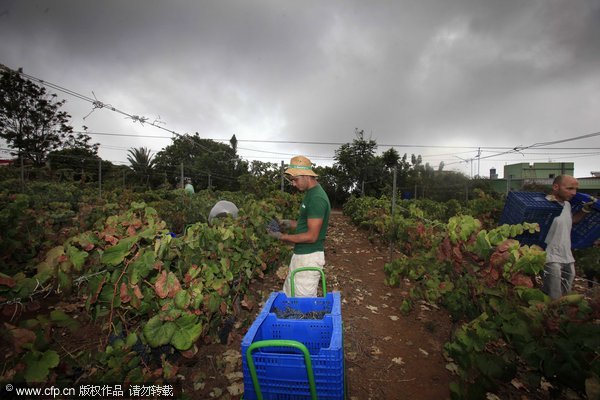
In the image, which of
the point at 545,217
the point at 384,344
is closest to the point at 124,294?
the point at 384,344

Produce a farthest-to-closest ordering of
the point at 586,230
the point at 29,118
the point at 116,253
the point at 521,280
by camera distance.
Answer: the point at 29,118 < the point at 586,230 < the point at 521,280 < the point at 116,253

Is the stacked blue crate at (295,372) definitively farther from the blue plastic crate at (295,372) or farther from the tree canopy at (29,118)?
the tree canopy at (29,118)

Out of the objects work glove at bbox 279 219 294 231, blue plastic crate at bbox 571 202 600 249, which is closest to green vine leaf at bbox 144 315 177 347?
work glove at bbox 279 219 294 231

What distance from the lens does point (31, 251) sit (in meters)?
3.77

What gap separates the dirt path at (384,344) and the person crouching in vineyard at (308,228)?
980 mm

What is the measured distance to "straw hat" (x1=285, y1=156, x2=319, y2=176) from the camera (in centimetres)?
311

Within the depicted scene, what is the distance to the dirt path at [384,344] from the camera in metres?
2.76

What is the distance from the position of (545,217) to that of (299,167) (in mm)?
3317

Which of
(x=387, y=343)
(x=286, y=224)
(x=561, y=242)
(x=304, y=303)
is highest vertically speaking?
(x=286, y=224)

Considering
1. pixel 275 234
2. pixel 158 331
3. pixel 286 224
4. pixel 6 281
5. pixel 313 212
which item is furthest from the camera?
pixel 286 224

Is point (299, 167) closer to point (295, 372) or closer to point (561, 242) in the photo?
point (295, 372)

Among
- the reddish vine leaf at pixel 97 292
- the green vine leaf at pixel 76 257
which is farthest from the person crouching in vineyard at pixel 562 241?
the green vine leaf at pixel 76 257

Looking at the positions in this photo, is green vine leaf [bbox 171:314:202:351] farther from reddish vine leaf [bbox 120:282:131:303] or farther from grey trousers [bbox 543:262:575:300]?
grey trousers [bbox 543:262:575:300]

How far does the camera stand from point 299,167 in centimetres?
314
